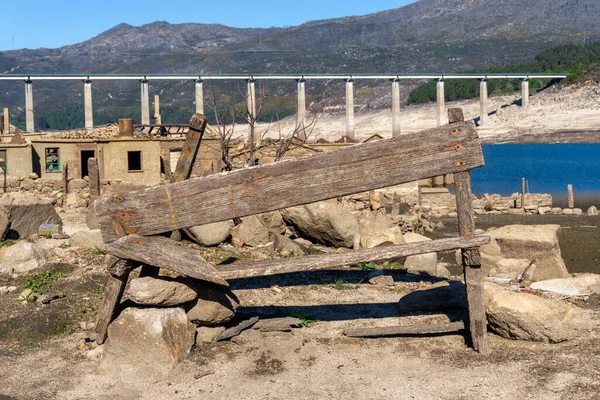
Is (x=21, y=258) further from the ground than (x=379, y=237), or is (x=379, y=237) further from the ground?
(x=21, y=258)

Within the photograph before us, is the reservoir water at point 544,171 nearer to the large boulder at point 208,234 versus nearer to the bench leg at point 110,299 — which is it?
the large boulder at point 208,234

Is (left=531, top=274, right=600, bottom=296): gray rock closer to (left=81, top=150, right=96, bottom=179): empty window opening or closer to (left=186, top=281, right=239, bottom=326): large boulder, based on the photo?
(left=186, top=281, right=239, bottom=326): large boulder

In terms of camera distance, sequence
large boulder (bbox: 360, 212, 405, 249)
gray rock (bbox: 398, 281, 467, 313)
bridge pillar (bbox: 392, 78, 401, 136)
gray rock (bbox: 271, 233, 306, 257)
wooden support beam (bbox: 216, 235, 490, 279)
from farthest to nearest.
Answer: bridge pillar (bbox: 392, 78, 401, 136) < large boulder (bbox: 360, 212, 405, 249) < gray rock (bbox: 271, 233, 306, 257) < gray rock (bbox: 398, 281, 467, 313) < wooden support beam (bbox: 216, 235, 490, 279)

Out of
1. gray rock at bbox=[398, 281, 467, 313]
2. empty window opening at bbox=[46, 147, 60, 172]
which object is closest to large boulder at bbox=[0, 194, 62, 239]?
gray rock at bbox=[398, 281, 467, 313]

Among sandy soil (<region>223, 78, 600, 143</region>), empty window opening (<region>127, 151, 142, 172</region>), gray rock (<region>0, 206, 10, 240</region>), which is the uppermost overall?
sandy soil (<region>223, 78, 600, 143</region>)

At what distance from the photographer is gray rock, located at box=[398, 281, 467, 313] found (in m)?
8.75

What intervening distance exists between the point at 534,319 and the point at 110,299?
4458 mm

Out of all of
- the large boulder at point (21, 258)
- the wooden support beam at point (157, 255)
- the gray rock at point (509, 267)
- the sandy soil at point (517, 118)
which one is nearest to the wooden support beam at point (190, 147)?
the wooden support beam at point (157, 255)

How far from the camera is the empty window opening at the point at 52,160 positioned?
3035 centimetres

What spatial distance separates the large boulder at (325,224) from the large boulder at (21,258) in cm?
547

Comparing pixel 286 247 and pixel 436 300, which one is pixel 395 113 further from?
pixel 436 300

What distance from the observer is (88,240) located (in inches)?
520

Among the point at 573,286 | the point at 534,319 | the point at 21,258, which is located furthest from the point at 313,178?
the point at 21,258

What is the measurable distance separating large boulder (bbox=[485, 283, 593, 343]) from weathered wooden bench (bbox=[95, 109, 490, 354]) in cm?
44
